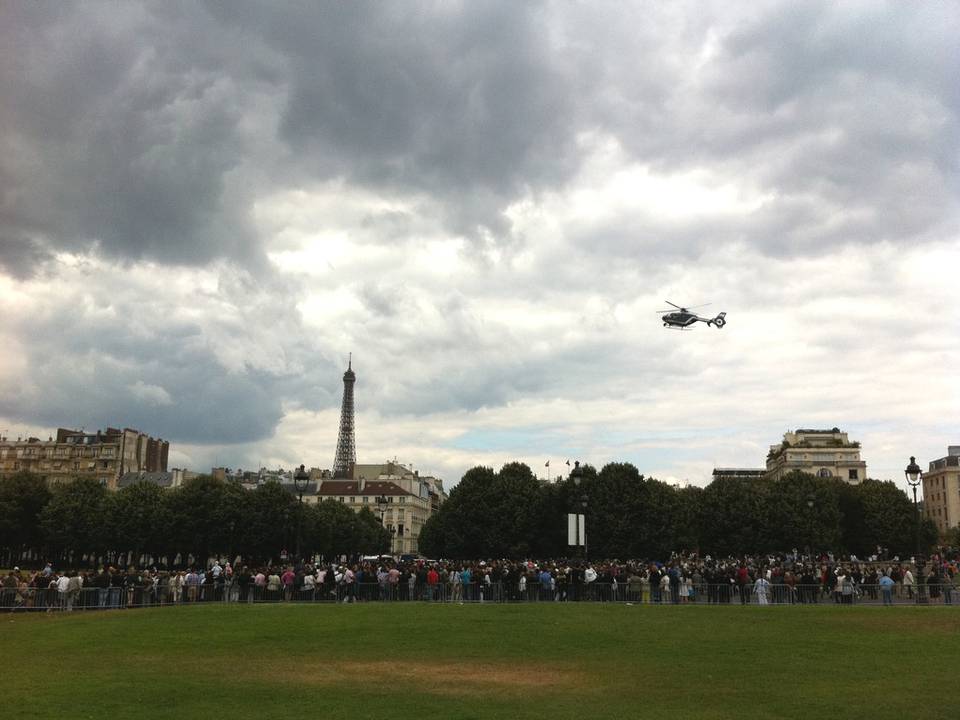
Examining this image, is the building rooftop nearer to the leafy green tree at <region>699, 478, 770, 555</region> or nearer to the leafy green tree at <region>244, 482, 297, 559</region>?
the leafy green tree at <region>244, 482, 297, 559</region>

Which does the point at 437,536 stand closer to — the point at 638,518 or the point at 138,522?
the point at 638,518

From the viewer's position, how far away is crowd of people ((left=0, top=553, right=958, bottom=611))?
41625 mm

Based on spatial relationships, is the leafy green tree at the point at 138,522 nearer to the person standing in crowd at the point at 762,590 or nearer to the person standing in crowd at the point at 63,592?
the person standing in crowd at the point at 63,592

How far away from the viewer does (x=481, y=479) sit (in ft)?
339

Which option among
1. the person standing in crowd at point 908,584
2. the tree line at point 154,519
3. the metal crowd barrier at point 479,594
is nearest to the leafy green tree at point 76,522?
the tree line at point 154,519

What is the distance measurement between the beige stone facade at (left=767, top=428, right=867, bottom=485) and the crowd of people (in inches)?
5083

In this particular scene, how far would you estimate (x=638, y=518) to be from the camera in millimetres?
94312

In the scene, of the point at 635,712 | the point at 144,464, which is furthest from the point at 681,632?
the point at 144,464

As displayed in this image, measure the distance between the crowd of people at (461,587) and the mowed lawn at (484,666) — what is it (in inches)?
264

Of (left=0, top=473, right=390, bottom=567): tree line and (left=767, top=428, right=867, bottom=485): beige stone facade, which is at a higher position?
(left=767, top=428, right=867, bottom=485): beige stone facade

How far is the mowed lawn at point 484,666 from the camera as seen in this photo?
15578 millimetres

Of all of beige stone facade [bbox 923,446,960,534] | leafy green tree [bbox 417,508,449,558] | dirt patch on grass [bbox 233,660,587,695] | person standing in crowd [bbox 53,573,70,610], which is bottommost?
dirt patch on grass [bbox 233,660,587,695]

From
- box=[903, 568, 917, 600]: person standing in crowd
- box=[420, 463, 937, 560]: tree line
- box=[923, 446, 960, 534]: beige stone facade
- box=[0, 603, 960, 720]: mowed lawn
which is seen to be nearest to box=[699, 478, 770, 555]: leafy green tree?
box=[420, 463, 937, 560]: tree line

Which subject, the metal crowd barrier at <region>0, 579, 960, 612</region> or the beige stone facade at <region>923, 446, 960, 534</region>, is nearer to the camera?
the metal crowd barrier at <region>0, 579, 960, 612</region>
